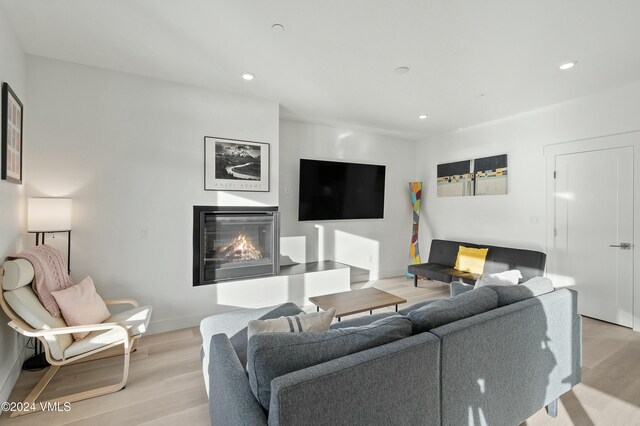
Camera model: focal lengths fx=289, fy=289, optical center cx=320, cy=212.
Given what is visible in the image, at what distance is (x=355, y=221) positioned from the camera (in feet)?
16.7

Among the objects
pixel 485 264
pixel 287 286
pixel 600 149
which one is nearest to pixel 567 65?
pixel 600 149

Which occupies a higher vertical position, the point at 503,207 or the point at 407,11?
the point at 407,11

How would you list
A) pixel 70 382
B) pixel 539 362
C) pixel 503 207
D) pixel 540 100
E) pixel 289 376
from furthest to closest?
pixel 503 207
pixel 540 100
pixel 70 382
pixel 539 362
pixel 289 376

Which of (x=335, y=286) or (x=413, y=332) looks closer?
(x=413, y=332)

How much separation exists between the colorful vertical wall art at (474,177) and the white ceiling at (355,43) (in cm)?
112

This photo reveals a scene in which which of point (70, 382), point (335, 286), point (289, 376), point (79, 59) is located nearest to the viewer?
point (289, 376)

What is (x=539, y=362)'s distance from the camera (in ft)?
5.53

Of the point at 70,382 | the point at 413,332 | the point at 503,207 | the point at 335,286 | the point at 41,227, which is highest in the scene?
the point at 503,207

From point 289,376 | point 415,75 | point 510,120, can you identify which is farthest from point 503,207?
point 289,376

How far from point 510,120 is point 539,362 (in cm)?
377

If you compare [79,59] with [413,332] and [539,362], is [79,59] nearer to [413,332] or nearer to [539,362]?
[413,332]

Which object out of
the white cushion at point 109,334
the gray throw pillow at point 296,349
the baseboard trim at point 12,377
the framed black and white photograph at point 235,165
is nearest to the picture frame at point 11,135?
the white cushion at point 109,334

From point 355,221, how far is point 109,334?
375cm

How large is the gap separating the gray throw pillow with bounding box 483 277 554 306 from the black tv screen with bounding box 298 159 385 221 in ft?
9.98
